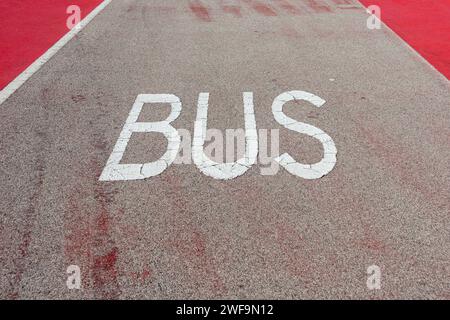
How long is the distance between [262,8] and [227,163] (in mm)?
8460

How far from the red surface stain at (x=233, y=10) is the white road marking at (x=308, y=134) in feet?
18.4

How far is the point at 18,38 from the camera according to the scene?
9289 mm

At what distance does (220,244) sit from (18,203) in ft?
7.71

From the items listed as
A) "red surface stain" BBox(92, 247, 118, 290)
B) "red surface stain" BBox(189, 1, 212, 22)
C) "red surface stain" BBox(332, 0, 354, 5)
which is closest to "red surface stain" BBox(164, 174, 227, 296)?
"red surface stain" BBox(92, 247, 118, 290)

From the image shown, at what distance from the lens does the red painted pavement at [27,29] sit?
811 centimetres

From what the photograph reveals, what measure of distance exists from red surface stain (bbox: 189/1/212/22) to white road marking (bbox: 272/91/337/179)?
17.8ft

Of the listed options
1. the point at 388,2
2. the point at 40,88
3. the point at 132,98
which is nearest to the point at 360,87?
the point at 132,98

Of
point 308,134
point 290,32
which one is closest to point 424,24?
point 290,32

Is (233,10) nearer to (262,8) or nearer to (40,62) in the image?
(262,8)

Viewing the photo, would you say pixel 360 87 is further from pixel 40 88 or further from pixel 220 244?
pixel 40 88

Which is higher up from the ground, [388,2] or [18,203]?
[388,2]

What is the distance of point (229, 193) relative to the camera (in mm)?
4586

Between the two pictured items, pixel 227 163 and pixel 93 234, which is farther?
pixel 227 163
